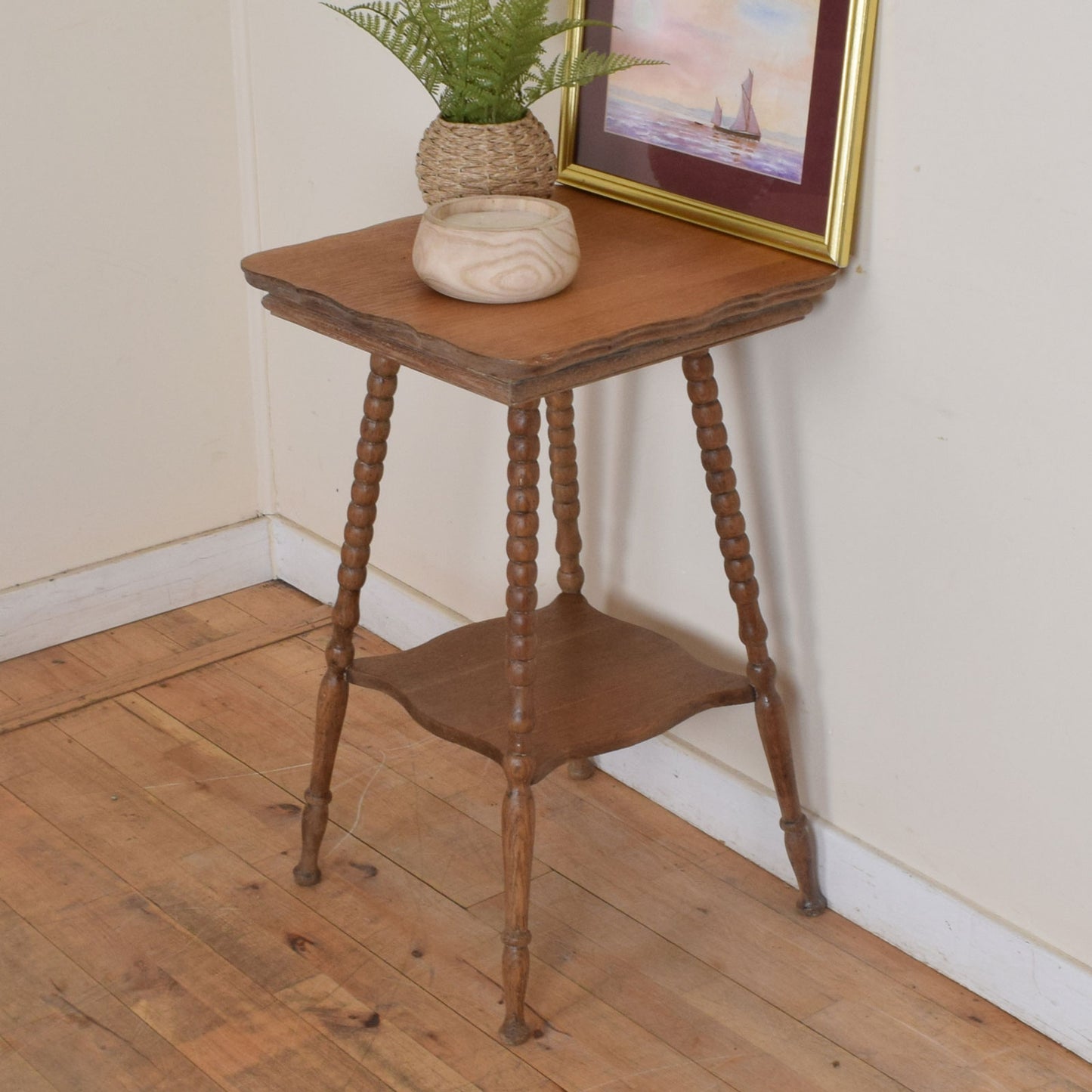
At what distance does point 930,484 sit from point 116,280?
1.52 m

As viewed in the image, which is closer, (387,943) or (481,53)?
(481,53)

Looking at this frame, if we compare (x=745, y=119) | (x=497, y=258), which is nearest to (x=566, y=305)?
(x=497, y=258)

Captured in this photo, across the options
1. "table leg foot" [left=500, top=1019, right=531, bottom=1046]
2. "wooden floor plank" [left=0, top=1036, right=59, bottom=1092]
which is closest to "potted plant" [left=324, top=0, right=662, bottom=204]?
"table leg foot" [left=500, top=1019, right=531, bottom=1046]

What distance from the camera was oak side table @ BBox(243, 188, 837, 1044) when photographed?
1602 mm

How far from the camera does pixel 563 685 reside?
198 cm

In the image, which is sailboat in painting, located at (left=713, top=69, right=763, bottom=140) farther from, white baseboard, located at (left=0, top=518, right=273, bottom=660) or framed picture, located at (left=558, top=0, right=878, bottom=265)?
white baseboard, located at (left=0, top=518, right=273, bottom=660)

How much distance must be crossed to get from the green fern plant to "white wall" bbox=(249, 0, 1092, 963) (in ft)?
1.23

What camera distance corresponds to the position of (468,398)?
8.00 feet

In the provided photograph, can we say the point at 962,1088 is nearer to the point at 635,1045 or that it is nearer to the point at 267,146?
the point at 635,1045

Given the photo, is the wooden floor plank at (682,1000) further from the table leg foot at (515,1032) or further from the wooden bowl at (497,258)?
the wooden bowl at (497,258)

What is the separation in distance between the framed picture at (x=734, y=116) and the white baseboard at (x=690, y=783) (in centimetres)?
81

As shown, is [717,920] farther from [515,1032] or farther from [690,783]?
[515,1032]

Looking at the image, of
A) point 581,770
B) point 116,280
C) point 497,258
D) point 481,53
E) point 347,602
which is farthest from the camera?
point 116,280

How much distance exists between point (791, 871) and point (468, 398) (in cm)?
89
